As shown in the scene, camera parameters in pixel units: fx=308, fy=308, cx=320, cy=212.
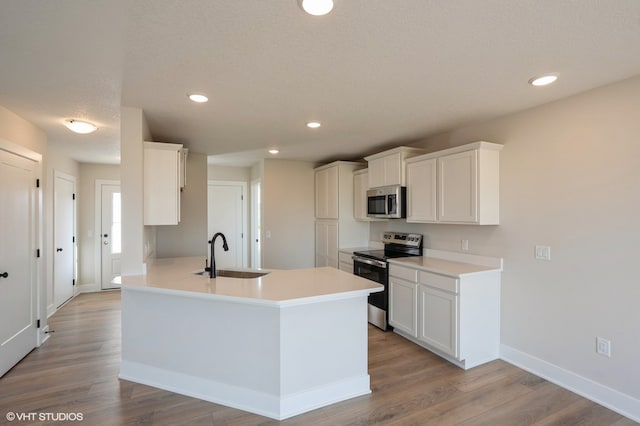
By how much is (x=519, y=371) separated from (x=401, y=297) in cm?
124

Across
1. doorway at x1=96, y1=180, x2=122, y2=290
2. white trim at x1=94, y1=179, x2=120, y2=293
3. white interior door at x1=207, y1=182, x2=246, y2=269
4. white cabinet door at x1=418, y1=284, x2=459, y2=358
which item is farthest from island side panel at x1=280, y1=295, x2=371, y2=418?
white trim at x1=94, y1=179, x2=120, y2=293

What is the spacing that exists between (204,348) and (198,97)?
6.51ft

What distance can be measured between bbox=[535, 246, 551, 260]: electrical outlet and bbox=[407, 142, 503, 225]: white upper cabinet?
43cm

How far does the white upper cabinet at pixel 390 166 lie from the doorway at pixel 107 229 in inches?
182

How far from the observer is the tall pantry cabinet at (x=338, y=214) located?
4973 mm

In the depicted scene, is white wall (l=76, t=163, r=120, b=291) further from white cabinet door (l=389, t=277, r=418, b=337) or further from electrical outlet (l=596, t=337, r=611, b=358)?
electrical outlet (l=596, t=337, r=611, b=358)

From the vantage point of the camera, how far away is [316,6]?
1.39 meters

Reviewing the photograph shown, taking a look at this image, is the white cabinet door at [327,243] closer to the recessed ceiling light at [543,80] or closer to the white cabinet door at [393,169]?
the white cabinet door at [393,169]

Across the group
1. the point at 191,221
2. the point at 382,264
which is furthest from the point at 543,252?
the point at 191,221

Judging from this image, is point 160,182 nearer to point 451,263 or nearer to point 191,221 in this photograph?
point 191,221

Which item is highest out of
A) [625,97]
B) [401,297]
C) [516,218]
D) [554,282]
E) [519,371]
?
[625,97]

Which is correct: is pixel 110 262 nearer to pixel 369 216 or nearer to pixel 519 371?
pixel 369 216

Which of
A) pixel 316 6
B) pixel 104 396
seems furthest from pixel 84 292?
pixel 316 6

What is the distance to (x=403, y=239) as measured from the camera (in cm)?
418
